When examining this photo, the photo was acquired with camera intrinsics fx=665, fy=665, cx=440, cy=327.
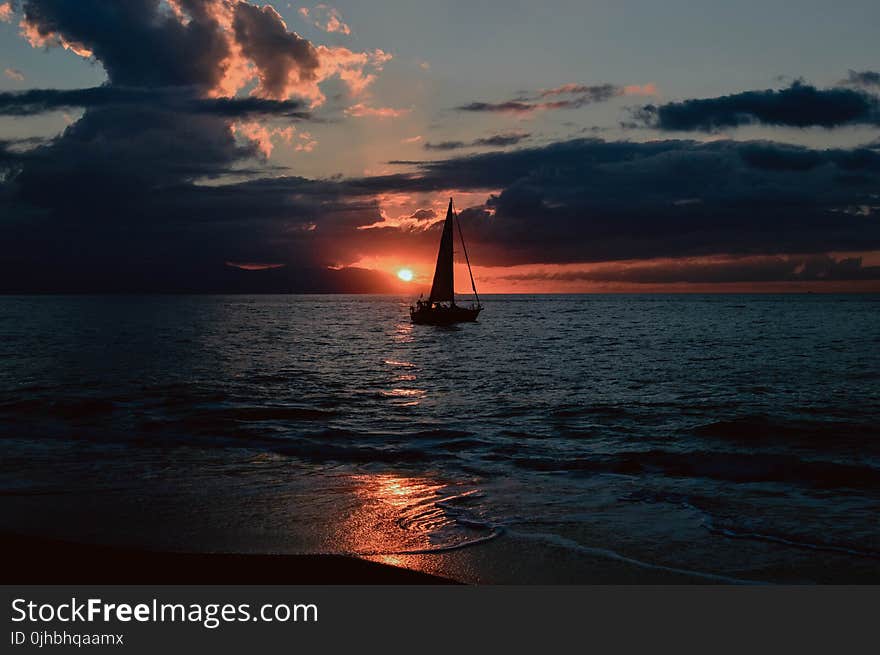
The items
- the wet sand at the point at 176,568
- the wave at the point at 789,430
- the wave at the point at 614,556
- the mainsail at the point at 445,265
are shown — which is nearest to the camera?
the wet sand at the point at 176,568

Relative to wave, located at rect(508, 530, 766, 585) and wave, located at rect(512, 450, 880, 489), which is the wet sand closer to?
wave, located at rect(508, 530, 766, 585)

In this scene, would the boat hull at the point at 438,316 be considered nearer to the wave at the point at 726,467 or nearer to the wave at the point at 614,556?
the wave at the point at 726,467

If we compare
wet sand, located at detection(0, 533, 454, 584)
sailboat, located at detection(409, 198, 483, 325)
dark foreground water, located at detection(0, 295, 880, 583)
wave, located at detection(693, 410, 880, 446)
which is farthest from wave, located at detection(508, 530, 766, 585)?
sailboat, located at detection(409, 198, 483, 325)

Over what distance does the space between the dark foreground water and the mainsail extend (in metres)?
52.0

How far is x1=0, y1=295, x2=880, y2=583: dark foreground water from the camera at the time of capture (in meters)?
10.7

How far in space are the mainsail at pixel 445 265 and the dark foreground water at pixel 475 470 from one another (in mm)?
51952

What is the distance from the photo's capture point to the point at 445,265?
305ft

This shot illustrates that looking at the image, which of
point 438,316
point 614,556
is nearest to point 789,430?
point 614,556

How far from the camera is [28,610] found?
7.34 meters

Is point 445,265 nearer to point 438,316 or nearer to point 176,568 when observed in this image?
point 438,316

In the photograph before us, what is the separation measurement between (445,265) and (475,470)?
7683cm

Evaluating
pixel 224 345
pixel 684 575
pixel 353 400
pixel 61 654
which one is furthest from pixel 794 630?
pixel 224 345

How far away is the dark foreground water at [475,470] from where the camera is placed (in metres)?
10.7

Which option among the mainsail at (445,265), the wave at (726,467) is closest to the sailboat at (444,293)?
the mainsail at (445,265)
